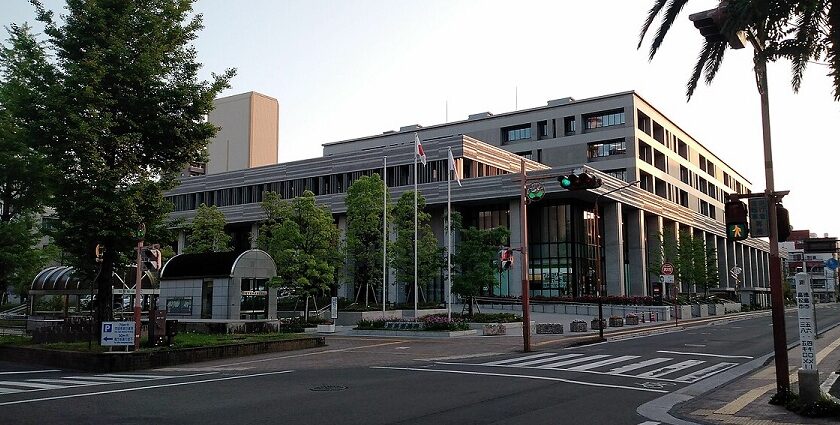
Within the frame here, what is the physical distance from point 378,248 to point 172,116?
29.9m

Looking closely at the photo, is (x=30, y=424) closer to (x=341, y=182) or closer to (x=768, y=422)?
(x=768, y=422)

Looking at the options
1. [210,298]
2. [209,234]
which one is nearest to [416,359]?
[210,298]

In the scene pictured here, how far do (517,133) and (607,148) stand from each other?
37.5 feet

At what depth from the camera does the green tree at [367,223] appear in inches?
2025

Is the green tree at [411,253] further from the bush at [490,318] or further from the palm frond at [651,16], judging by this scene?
the palm frond at [651,16]

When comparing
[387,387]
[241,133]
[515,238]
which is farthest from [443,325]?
[241,133]

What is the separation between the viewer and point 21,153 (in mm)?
28766

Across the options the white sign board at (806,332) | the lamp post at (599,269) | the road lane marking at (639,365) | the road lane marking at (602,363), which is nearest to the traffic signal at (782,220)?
the white sign board at (806,332)

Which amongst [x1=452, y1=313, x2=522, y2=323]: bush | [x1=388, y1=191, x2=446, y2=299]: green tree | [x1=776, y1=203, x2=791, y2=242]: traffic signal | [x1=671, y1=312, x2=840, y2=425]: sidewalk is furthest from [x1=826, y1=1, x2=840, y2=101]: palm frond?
[x1=388, y1=191, x2=446, y2=299]: green tree

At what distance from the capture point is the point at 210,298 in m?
37.5

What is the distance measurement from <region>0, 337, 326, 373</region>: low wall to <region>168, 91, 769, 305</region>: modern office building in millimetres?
32945

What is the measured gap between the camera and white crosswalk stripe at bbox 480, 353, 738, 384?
59.2 ft

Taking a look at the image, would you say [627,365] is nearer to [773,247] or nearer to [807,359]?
[773,247]

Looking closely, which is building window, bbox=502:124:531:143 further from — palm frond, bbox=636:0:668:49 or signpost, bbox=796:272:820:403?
signpost, bbox=796:272:820:403
